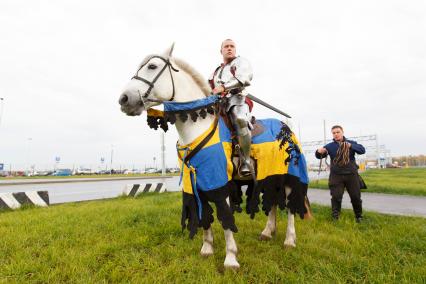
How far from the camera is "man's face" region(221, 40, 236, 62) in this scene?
141 inches

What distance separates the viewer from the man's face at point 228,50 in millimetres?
3584

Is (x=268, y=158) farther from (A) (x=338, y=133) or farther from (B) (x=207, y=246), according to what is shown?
(A) (x=338, y=133)

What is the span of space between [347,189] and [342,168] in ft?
1.54

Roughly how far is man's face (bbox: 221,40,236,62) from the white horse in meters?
0.50

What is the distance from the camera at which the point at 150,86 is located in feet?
9.82

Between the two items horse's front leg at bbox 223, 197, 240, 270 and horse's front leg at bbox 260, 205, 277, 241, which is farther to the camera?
horse's front leg at bbox 260, 205, 277, 241

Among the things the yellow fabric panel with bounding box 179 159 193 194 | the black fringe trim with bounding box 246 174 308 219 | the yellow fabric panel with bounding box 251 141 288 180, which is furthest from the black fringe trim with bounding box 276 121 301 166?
the yellow fabric panel with bounding box 179 159 193 194

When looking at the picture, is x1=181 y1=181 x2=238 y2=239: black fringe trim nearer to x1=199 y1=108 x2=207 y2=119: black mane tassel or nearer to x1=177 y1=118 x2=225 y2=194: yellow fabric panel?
x1=177 y1=118 x2=225 y2=194: yellow fabric panel

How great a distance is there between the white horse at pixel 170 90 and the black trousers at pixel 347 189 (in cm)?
341

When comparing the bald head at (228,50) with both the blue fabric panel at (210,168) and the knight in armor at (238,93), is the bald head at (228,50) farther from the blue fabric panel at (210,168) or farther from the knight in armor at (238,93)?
the blue fabric panel at (210,168)

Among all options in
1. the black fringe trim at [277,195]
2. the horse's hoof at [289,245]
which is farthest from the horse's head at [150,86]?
the horse's hoof at [289,245]

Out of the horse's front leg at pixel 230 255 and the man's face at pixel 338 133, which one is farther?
the man's face at pixel 338 133

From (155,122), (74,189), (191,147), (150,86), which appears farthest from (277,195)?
(74,189)

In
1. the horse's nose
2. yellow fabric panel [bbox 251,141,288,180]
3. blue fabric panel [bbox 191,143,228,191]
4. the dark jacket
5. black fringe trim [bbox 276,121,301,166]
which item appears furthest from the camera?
the dark jacket
